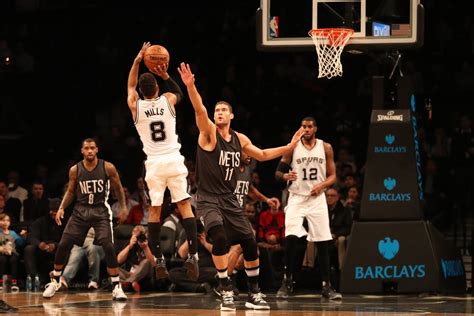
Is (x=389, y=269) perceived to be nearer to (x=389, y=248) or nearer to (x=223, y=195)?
(x=389, y=248)

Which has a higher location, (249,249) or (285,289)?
(249,249)

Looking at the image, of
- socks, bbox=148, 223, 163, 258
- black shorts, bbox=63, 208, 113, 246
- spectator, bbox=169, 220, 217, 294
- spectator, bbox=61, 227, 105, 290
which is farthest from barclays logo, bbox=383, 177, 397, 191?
spectator, bbox=61, 227, 105, 290

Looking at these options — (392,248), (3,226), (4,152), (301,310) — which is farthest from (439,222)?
(4,152)

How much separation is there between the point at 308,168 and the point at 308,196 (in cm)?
35

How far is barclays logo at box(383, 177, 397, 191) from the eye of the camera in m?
14.3

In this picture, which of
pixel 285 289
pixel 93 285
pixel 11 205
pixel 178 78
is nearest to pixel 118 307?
pixel 285 289

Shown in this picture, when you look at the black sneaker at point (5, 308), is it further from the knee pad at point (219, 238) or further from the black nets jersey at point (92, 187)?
the black nets jersey at point (92, 187)

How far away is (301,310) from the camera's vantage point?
38.0 ft

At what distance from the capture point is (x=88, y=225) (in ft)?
45.0

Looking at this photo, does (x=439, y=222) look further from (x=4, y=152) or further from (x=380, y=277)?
(x=4, y=152)

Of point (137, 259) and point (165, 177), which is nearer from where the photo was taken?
point (165, 177)

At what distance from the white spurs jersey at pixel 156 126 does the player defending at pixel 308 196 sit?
2371mm

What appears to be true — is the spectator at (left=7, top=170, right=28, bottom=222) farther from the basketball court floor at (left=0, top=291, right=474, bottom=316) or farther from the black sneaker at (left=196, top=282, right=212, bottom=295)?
the black sneaker at (left=196, top=282, right=212, bottom=295)

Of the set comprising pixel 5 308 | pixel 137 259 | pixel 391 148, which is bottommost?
pixel 137 259
